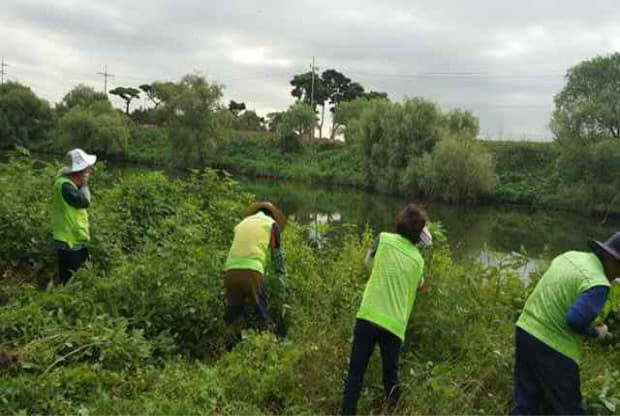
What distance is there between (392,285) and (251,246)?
64.3 inches

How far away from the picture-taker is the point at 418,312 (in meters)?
4.70

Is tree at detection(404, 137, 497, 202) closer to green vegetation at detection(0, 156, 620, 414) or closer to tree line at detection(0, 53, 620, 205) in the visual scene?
tree line at detection(0, 53, 620, 205)

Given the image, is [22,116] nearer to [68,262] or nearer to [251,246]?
[68,262]

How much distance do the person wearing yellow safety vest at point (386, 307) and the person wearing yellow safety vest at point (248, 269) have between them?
4.55ft

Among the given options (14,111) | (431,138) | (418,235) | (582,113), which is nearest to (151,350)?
(418,235)

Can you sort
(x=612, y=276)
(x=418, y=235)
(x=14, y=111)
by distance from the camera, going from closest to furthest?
(x=612, y=276)
(x=418, y=235)
(x=14, y=111)

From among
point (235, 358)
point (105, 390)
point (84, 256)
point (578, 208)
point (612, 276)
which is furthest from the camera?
point (578, 208)

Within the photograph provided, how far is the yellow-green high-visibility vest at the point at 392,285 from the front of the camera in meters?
3.58

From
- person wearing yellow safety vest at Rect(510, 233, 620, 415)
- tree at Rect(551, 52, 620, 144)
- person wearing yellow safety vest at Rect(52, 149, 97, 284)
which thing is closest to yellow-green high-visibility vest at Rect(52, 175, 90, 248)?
person wearing yellow safety vest at Rect(52, 149, 97, 284)

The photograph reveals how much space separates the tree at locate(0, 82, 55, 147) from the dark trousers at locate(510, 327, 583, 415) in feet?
190

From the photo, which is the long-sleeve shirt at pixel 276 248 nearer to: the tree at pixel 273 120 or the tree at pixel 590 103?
the tree at pixel 590 103

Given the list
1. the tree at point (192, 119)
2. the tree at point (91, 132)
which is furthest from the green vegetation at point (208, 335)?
the tree at point (91, 132)

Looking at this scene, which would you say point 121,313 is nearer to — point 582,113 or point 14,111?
point 582,113

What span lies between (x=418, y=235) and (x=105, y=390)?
256 cm
